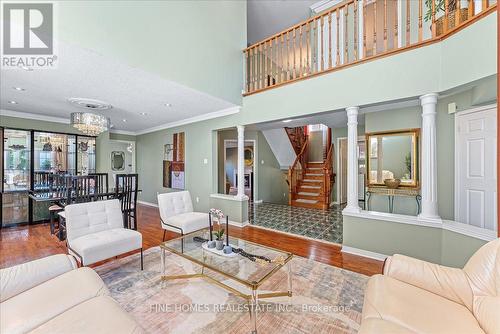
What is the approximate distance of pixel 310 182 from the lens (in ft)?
22.6

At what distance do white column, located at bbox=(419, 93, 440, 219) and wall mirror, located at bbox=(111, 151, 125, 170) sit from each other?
30.1ft

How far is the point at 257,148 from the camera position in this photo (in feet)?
23.5

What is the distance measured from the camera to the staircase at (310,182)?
5.96 meters

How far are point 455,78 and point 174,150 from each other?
5731 millimetres

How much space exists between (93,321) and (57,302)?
1.18 feet

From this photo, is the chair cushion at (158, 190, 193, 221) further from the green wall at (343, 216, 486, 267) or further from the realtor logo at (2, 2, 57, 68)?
the green wall at (343, 216, 486, 267)

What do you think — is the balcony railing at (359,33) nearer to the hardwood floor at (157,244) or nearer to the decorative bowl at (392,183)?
the decorative bowl at (392,183)

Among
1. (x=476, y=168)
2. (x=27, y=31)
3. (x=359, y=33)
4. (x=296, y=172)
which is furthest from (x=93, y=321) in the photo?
(x=296, y=172)

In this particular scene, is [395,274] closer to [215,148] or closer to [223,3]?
[215,148]

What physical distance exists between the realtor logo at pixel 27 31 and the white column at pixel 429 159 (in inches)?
165

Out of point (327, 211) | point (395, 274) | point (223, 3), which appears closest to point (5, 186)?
point (223, 3)

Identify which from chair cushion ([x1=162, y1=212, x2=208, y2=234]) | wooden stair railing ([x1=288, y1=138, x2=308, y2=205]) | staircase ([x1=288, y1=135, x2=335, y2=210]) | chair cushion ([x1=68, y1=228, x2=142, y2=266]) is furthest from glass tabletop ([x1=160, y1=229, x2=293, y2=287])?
wooden stair railing ([x1=288, y1=138, x2=308, y2=205])

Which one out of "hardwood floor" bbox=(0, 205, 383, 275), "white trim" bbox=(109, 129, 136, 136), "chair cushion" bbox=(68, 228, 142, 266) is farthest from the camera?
"white trim" bbox=(109, 129, 136, 136)

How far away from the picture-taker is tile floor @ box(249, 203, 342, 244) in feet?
12.9
